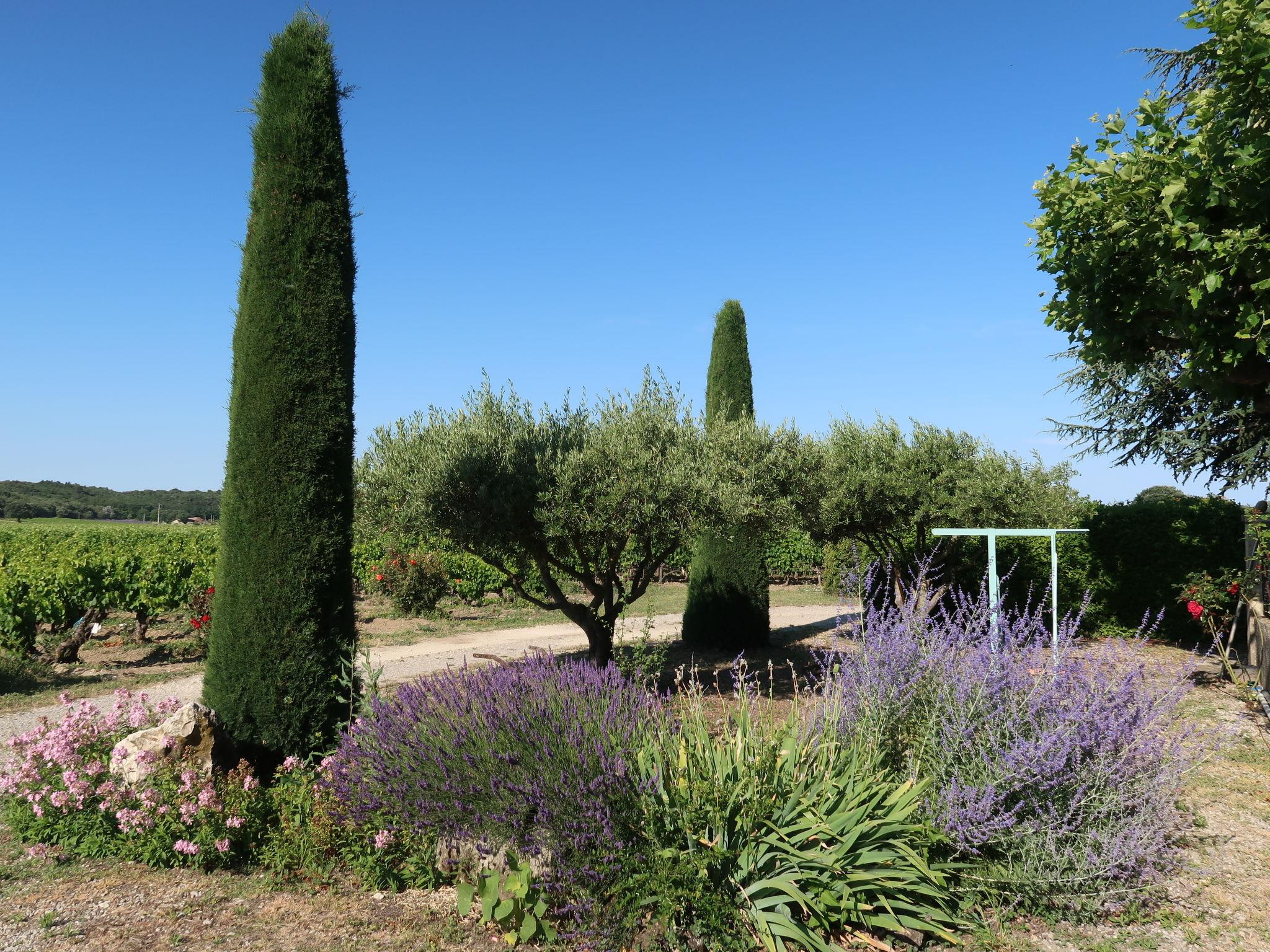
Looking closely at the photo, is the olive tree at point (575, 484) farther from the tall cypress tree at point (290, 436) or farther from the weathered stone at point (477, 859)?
the weathered stone at point (477, 859)

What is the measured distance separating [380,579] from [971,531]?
41.0ft

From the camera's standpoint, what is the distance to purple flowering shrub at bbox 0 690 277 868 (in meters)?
4.59

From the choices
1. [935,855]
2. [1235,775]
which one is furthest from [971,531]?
[935,855]

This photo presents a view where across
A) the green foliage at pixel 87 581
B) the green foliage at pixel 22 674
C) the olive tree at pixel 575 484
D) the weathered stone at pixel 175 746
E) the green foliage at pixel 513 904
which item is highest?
the olive tree at pixel 575 484

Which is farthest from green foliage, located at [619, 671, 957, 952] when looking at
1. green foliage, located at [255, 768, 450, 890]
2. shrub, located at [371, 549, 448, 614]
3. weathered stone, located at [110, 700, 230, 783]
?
shrub, located at [371, 549, 448, 614]

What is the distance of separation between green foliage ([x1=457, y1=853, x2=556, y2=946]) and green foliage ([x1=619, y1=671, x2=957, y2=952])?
1.58 ft

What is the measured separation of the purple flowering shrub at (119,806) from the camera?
4594 millimetres

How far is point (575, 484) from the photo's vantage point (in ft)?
25.4

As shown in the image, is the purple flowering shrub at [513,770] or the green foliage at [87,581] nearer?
the purple flowering shrub at [513,770]

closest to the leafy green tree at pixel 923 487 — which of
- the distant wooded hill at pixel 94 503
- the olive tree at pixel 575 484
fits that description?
the olive tree at pixel 575 484

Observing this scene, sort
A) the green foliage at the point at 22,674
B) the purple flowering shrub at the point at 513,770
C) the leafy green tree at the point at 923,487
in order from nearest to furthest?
the purple flowering shrub at the point at 513,770
the green foliage at the point at 22,674
the leafy green tree at the point at 923,487

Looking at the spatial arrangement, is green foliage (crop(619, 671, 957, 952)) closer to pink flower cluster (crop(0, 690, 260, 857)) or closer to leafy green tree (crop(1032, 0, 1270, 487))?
pink flower cluster (crop(0, 690, 260, 857))

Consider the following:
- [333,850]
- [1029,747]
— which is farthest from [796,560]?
[333,850]

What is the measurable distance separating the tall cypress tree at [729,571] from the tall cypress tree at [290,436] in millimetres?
7181
